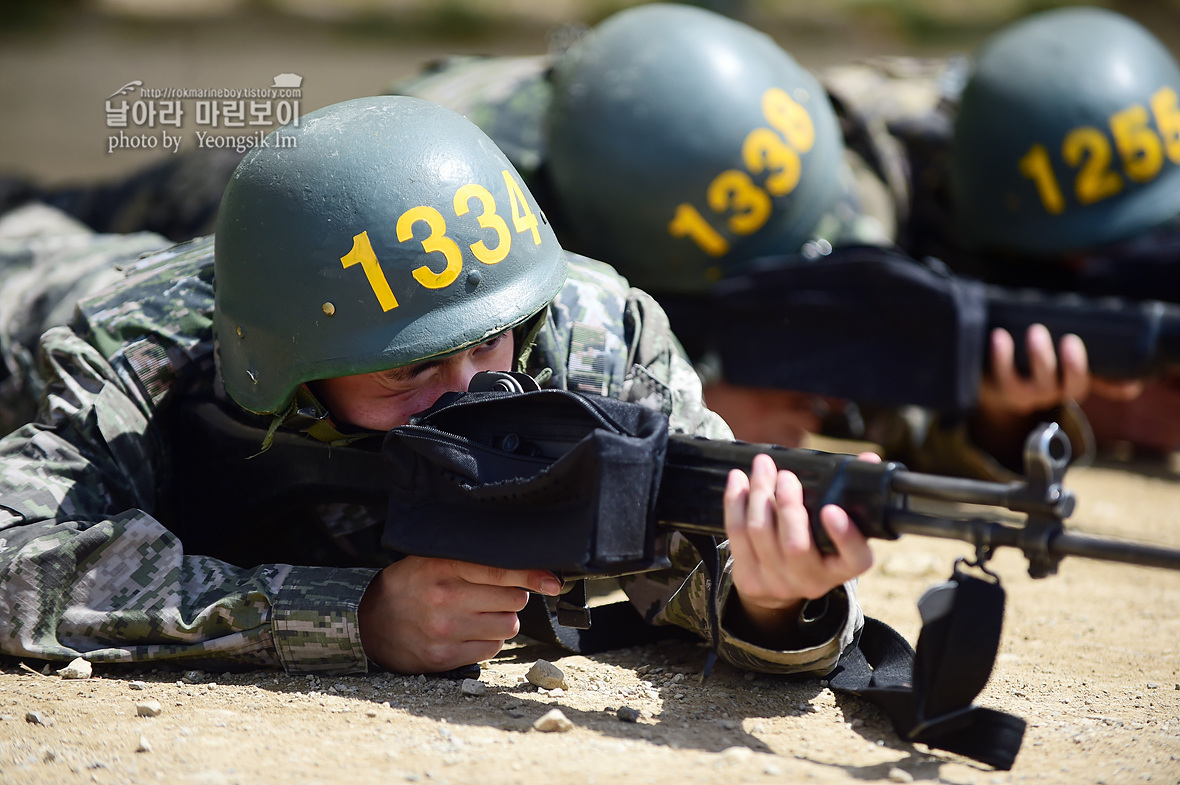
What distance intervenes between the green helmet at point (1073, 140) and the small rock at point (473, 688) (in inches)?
131

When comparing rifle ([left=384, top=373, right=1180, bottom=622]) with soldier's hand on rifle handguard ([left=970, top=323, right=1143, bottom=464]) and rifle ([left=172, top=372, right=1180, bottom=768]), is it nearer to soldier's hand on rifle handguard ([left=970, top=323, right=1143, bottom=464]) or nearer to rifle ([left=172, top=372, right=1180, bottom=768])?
rifle ([left=172, top=372, right=1180, bottom=768])

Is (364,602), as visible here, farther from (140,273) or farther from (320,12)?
(320,12)

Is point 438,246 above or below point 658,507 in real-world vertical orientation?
above

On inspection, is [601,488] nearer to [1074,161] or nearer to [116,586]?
[116,586]

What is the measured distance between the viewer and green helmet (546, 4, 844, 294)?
13.3 ft

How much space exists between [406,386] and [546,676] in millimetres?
616

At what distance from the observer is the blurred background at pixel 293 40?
32.7 feet

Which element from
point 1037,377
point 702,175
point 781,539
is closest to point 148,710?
point 781,539

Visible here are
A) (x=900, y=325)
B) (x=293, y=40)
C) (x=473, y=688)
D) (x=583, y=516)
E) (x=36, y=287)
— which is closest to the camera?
(x=583, y=516)

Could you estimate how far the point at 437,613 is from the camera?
2.20 metres

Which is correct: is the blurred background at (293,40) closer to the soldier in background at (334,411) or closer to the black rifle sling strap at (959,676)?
the soldier in background at (334,411)

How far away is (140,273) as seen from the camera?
A: 281 centimetres

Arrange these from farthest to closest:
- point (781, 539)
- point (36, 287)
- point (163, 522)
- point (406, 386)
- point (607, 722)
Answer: point (36, 287), point (163, 522), point (406, 386), point (607, 722), point (781, 539)

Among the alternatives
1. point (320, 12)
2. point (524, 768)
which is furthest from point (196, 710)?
point (320, 12)
